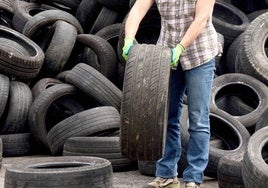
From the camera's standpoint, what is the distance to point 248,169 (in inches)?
169

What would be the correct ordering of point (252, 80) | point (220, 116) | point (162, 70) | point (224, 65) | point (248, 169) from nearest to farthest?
point (162, 70), point (248, 169), point (220, 116), point (252, 80), point (224, 65)

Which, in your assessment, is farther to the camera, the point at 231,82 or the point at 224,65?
the point at 224,65

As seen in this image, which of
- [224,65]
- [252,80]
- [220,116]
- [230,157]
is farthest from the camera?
[224,65]

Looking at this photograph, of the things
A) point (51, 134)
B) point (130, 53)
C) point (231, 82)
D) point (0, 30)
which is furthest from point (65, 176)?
point (0, 30)

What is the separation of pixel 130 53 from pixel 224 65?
183 inches

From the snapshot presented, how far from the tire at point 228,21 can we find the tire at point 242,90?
52.7 inches

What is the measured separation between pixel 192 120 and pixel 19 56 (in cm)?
342

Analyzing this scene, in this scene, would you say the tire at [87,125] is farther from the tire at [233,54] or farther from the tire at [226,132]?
the tire at [233,54]

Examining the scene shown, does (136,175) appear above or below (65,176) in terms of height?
below

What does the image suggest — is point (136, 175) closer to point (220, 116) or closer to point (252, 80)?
point (220, 116)

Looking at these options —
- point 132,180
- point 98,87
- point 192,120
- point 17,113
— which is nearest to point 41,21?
point 17,113

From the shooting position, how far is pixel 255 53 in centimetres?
741

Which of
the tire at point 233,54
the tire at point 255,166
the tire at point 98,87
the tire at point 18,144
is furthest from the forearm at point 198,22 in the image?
the tire at point 233,54

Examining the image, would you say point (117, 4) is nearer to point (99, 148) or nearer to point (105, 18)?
point (105, 18)
